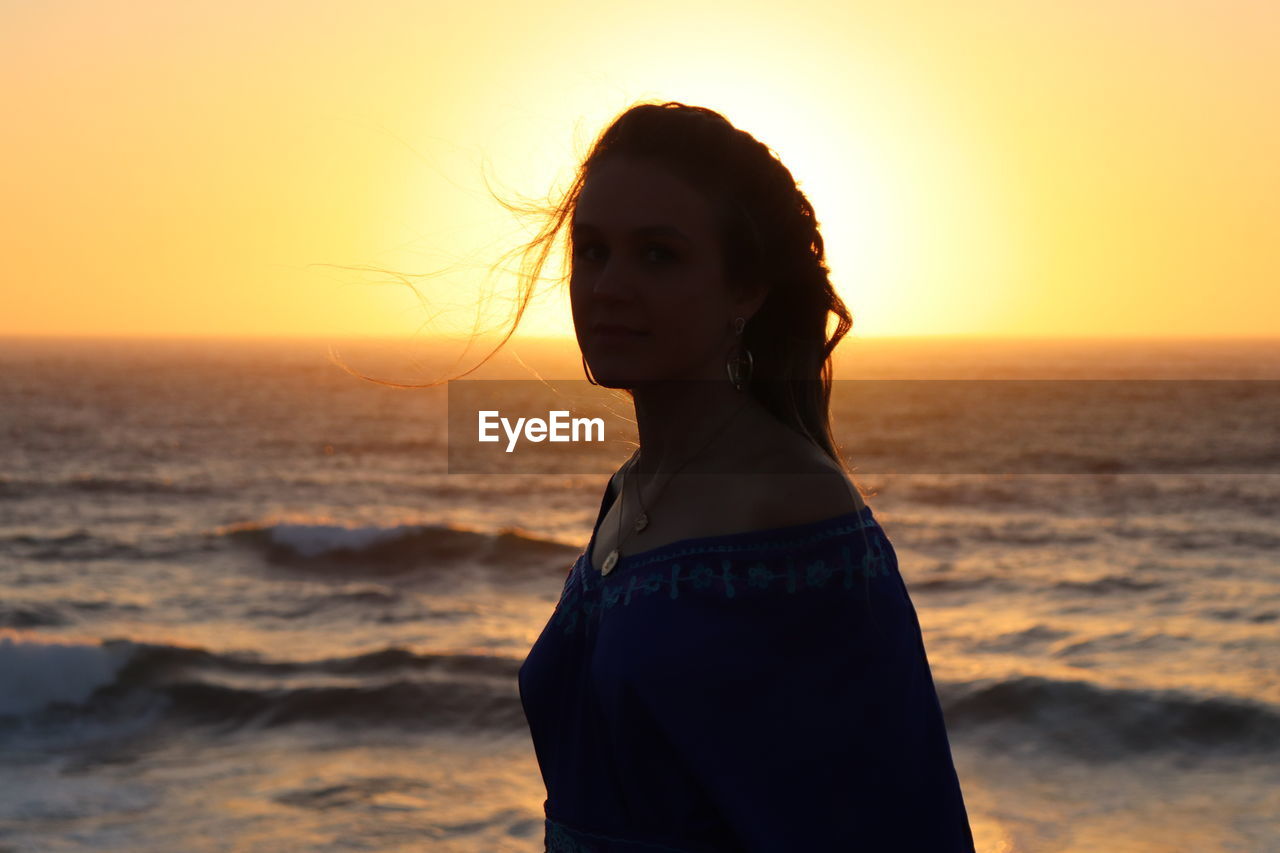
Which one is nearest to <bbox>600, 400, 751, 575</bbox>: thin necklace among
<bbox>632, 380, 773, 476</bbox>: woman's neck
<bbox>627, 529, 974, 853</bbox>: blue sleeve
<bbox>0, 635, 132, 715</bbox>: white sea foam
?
<bbox>632, 380, 773, 476</bbox>: woman's neck

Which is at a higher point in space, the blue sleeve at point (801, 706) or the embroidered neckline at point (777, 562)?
the embroidered neckline at point (777, 562)

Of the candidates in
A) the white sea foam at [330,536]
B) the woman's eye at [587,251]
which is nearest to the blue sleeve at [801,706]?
the woman's eye at [587,251]

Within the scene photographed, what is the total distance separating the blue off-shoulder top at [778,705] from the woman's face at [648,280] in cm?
32

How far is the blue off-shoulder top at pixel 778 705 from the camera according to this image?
166 cm

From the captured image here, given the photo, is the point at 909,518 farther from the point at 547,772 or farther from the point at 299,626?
the point at 547,772

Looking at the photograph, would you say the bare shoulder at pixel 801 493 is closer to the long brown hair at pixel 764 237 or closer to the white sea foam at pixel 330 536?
the long brown hair at pixel 764 237

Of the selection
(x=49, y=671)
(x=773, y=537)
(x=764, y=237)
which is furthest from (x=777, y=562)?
(x=49, y=671)

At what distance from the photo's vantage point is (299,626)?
15336 mm

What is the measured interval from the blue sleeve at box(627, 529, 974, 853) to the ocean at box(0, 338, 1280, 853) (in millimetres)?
964

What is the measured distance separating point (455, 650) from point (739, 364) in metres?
12.2

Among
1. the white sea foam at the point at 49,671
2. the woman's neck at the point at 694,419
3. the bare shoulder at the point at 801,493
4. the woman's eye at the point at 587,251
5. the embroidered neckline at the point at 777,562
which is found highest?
the woman's eye at the point at 587,251

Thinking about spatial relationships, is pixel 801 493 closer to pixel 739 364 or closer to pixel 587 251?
pixel 739 364

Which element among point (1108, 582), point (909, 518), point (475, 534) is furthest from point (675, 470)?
point (909, 518)

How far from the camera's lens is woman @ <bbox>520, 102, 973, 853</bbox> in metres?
1.67
